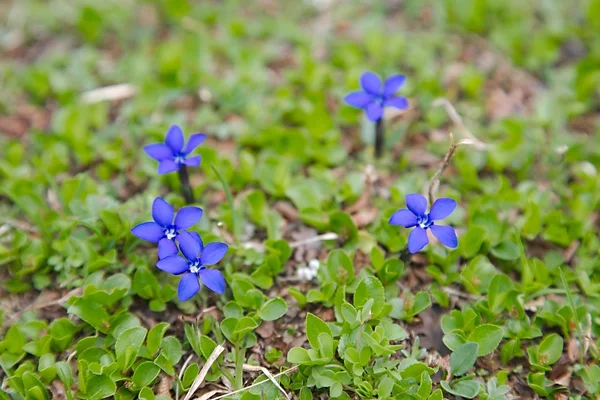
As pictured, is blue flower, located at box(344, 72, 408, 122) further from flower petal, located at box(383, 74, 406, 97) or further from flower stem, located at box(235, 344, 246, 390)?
flower stem, located at box(235, 344, 246, 390)

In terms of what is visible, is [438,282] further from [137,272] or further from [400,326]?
[137,272]

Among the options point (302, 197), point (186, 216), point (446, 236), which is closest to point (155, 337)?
point (186, 216)

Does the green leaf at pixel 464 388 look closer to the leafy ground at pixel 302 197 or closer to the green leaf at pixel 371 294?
the leafy ground at pixel 302 197

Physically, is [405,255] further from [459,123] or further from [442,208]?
[459,123]

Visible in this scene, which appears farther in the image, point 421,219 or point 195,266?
point 421,219

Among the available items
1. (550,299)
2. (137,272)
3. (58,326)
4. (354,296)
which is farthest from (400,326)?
(58,326)

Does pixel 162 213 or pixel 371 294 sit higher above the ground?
pixel 162 213
